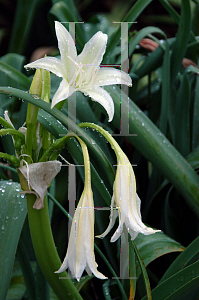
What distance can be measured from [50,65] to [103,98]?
0.07 meters

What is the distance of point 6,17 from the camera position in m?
1.81

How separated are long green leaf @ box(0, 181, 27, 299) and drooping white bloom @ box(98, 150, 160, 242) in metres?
0.17

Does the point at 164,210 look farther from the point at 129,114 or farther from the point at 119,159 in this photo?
the point at 119,159

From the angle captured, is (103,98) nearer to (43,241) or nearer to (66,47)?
(66,47)

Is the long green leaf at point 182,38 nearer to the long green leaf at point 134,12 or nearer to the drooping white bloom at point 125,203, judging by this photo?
the long green leaf at point 134,12

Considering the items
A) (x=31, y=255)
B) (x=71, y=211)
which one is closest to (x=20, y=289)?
(x=31, y=255)

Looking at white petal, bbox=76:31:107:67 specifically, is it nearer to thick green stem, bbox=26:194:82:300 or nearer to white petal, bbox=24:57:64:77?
white petal, bbox=24:57:64:77

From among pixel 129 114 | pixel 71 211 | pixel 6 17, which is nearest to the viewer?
pixel 71 211

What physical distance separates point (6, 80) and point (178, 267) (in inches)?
26.3

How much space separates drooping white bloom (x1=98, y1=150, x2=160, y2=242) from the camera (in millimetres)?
293

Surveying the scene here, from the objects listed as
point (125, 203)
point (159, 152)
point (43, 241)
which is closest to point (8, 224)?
point (43, 241)

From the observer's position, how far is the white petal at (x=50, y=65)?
32 cm

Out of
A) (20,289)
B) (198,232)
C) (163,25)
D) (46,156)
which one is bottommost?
(20,289)

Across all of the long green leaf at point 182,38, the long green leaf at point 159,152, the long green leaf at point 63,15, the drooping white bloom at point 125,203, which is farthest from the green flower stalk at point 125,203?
the long green leaf at point 63,15
